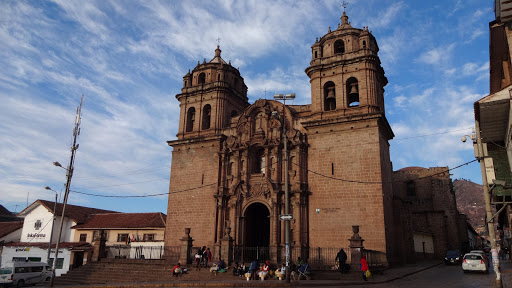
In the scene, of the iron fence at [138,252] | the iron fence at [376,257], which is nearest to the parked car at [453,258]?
the iron fence at [376,257]

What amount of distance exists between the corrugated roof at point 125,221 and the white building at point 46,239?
1591 millimetres

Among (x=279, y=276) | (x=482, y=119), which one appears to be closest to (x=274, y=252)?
(x=279, y=276)

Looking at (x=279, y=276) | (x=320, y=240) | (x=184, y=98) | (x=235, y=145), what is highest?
(x=184, y=98)

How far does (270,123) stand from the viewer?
2659 centimetres

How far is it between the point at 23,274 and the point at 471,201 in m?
181

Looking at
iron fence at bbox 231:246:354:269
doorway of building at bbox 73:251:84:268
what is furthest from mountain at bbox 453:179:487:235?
doorway of building at bbox 73:251:84:268

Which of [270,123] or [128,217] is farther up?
[270,123]

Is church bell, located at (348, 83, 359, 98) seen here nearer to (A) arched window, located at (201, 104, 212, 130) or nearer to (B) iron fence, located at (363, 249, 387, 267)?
(B) iron fence, located at (363, 249, 387, 267)

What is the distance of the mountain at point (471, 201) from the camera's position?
145 meters

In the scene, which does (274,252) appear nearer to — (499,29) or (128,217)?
(499,29)

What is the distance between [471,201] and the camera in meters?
166

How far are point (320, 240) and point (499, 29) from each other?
576 inches

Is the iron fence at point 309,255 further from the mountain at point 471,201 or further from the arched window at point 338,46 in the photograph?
the mountain at point 471,201

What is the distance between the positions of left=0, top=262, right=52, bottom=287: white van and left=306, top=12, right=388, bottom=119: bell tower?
23.1 metres
